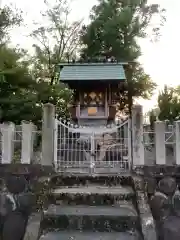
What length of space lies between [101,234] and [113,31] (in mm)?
16163

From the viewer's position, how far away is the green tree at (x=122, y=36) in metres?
20.2

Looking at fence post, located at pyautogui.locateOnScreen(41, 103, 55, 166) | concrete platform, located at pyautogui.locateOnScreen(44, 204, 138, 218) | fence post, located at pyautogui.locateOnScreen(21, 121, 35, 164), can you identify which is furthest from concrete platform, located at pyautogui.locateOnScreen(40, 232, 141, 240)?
fence post, located at pyautogui.locateOnScreen(21, 121, 35, 164)

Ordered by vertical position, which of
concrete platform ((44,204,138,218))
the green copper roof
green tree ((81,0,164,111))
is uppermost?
green tree ((81,0,164,111))

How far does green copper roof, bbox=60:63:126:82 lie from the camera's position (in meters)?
11.1

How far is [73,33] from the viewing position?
23469 millimetres

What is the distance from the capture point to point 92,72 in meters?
11.4

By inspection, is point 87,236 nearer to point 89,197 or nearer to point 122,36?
point 89,197

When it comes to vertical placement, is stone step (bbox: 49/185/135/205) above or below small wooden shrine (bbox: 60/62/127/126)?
below

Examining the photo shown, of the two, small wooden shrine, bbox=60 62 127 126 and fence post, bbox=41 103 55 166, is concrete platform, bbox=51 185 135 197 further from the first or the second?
small wooden shrine, bbox=60 62 127 126

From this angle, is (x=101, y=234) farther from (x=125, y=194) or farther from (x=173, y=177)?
(x=173, y=177)

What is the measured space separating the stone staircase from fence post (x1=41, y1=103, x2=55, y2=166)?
0.59 m

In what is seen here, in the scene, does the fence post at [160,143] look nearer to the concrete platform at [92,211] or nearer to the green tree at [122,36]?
the concrete platform at [92,211]

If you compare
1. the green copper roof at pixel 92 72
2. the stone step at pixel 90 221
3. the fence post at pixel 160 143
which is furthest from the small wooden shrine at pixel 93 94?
the stone step at pixel 90 221

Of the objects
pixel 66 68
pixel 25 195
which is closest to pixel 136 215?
pixel 25 195
